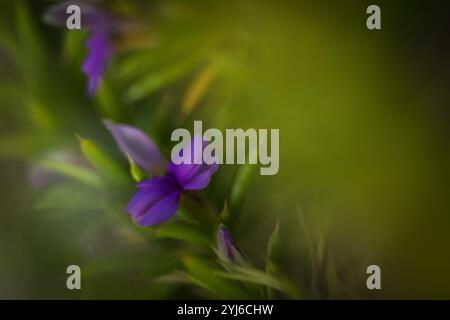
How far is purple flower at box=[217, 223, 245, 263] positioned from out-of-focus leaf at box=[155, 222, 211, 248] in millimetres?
20

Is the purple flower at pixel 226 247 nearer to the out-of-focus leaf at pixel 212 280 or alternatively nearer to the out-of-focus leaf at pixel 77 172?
the out-of-focus leaf at pixel 212 280

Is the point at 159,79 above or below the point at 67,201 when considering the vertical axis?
above

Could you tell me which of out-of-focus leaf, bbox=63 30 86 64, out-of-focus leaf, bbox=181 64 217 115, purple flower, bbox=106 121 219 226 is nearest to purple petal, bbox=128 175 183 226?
purple flower, bbox=106 121 219 226

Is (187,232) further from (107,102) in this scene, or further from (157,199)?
→ (107,102)

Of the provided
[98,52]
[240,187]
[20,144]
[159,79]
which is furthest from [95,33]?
[240,187]

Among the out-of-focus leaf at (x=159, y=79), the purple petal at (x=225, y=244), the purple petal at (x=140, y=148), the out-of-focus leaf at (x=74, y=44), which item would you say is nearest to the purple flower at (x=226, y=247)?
the purple petal at (x=225, y=244)

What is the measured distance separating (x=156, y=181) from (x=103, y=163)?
→ 11 cm

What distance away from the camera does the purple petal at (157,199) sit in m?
0.88

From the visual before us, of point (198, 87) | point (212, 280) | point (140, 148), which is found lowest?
point (212, 280)

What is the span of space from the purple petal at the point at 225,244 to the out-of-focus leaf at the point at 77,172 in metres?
0.24

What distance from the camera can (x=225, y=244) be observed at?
89 centimetres

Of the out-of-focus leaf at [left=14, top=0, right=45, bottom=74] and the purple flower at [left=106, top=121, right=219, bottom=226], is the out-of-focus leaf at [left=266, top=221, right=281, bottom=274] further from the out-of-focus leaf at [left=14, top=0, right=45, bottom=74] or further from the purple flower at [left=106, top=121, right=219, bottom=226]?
the out-of-focus leaf at [left=14, top=0, right=45, bottom=74]

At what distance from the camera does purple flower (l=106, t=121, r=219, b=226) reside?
2.88 feet
